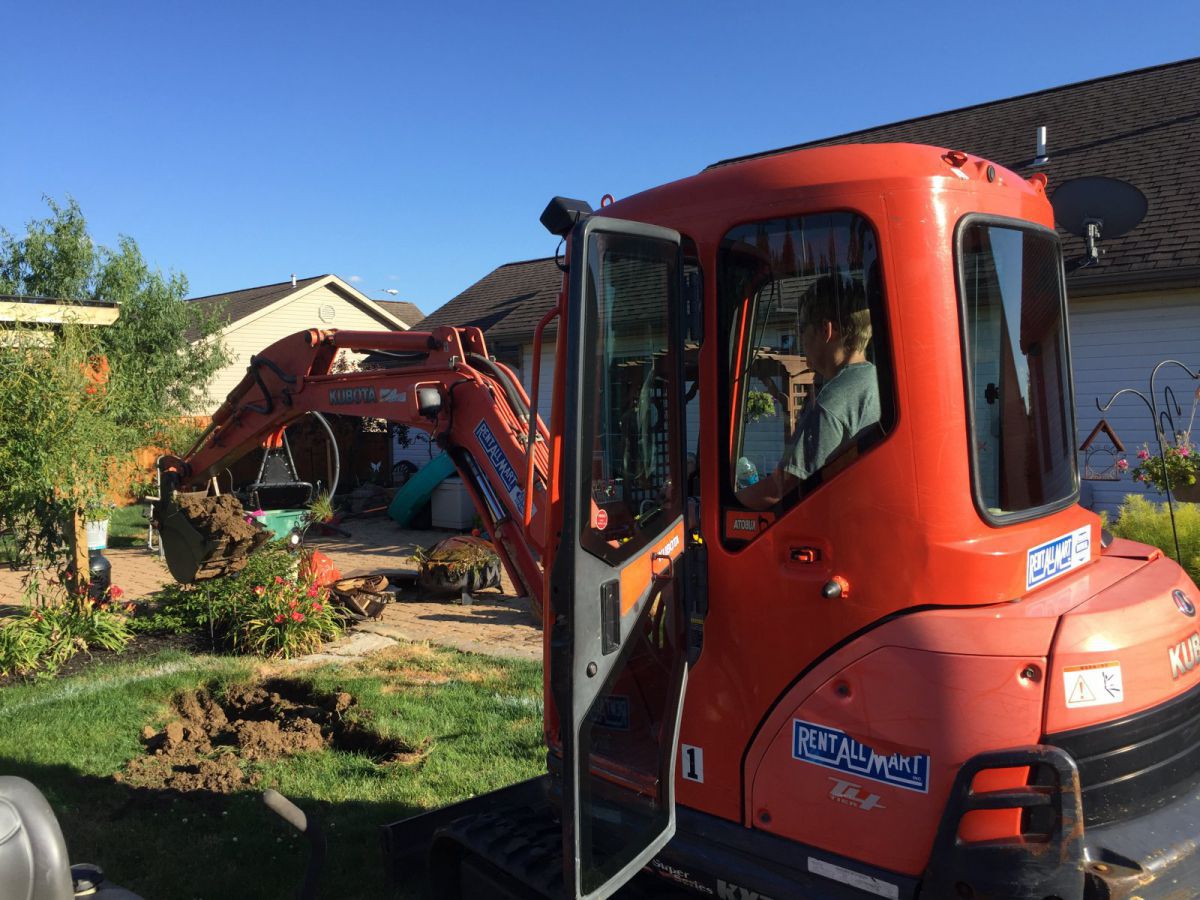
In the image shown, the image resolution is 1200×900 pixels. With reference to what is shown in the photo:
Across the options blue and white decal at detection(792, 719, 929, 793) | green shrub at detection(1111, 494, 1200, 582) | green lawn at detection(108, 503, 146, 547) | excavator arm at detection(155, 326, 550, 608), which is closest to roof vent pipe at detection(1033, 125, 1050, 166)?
green shrub at detection(1111, 494, 1200, 582)

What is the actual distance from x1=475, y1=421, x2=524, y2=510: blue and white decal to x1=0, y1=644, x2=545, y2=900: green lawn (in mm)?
1793

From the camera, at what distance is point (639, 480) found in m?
2.83

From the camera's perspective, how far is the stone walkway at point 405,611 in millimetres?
8727

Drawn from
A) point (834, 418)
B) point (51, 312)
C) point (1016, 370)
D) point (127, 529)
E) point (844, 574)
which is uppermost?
point (51, 312)

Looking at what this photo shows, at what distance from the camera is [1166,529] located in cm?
673

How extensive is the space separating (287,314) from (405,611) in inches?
845

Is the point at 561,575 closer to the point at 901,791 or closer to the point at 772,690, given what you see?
the point at 772,690

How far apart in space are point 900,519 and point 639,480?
29.7 inches

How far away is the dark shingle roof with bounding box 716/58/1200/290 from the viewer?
1050 cm

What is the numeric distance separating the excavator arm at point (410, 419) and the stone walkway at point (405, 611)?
1845mm

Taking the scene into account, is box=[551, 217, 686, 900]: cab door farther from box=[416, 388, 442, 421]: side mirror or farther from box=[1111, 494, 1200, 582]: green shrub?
box=[1111, 494, 1200, 582]: green shrub

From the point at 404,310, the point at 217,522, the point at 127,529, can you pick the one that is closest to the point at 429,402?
the point at 217,522

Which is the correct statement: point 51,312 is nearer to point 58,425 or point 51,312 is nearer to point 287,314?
point 58,425

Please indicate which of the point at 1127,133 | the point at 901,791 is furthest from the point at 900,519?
the point at 1127,133
